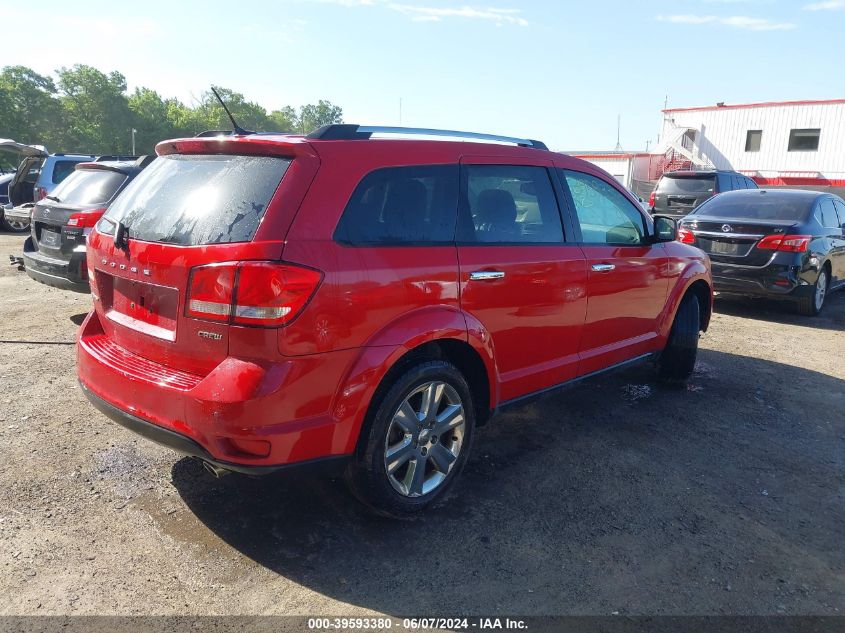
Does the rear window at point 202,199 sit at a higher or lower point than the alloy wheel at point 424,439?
higher

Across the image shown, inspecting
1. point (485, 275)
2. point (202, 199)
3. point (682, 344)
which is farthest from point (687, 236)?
point (202, 199)

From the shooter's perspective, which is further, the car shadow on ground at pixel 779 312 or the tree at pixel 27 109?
the tree at pixel 27 109

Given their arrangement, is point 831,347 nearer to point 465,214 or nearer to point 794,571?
point 794,571

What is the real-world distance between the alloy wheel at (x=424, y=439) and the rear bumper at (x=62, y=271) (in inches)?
171

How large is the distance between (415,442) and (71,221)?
5.03 m

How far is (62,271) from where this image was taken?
6406mm

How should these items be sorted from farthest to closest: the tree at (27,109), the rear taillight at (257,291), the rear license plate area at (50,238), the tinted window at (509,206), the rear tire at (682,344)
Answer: the tree at (27,109)
the rear license plate area at (50,238)
the rear tire at (682,344)
the tinted window at (509,206)
the rear taillight at (257,291)

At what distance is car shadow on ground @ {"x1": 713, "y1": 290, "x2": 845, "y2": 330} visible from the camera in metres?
8.30

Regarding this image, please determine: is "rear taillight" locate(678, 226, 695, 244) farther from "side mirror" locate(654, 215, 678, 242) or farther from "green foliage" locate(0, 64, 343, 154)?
"green foliage" locate(0, 64, 343, 154)

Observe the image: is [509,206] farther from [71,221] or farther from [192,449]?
[71,221]

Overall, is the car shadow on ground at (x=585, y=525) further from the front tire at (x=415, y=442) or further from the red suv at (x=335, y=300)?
the red suv at (x=335, y=300)

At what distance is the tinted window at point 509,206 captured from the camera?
3.48 m

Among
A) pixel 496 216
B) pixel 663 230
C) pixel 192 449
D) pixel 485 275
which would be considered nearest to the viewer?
pixel 192 449

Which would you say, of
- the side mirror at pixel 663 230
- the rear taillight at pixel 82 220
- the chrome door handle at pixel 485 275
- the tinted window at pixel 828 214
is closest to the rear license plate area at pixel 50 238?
the rear taillight at pixel 82 220
